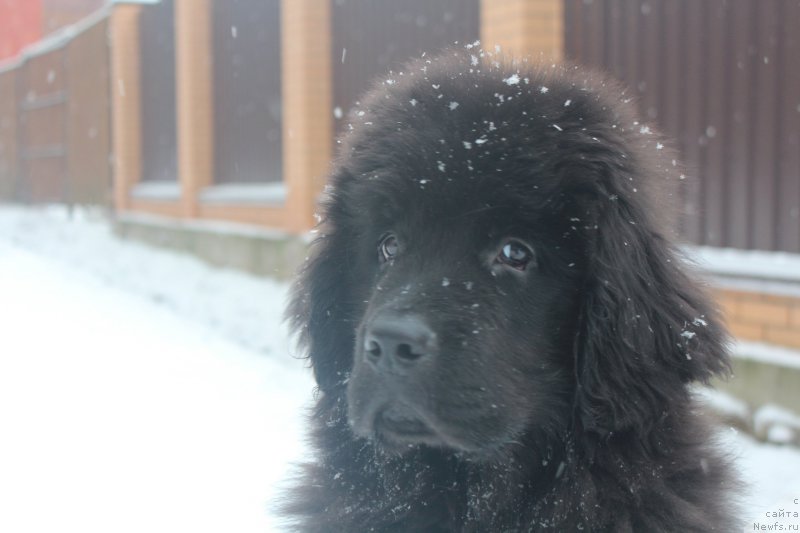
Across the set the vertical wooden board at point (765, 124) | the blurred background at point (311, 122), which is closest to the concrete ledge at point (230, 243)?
the blurred background at point (311, 122)

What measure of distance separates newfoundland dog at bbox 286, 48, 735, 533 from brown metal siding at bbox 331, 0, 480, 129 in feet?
15.0

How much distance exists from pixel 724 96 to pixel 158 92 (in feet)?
33.7

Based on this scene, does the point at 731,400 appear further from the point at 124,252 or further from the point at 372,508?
the point at 124,252

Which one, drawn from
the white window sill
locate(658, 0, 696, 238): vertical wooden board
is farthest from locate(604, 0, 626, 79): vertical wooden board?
the white window sill

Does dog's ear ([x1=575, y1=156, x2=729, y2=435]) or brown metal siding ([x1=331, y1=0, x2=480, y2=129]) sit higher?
brown metal siding ([x1=331, y1=0, x2=480, y2=129])

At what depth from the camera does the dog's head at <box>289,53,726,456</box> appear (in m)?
2.15

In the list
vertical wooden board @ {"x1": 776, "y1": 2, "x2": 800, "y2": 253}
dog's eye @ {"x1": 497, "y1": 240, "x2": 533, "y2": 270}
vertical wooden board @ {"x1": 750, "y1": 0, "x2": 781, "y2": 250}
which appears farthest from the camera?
vertical wooden board @ {"x1": 750, "y1": 0, "x2": 781, "y2": 250}

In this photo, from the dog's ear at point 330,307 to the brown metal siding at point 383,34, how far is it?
172 inches

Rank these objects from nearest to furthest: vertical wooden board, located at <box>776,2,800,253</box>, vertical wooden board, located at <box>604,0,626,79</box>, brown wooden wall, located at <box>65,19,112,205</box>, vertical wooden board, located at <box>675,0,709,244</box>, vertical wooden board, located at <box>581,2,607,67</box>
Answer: vertical wooden board, located at <box>776,2,800,253</box>
vertical wooden board, located at <box>675,0,709,244</box>
vertical wooden board, located at <box>604,0,626,79</box>
vertical wooden board, located at <box>581,2,607,67</box>
brown wooden wall, located at <box>65,19,112,205</box>

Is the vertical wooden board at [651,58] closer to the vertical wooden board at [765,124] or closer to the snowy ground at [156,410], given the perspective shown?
the vertical wooden board at [765,124]

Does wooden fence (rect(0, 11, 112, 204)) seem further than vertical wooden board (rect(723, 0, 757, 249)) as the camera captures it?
Yes

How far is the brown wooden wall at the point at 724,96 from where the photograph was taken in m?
4.73

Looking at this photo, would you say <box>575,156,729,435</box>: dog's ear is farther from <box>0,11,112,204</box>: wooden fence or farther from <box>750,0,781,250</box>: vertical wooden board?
<box>0,11,112,204</box>: wooden fence

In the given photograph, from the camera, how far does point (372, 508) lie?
2479 millimetres
